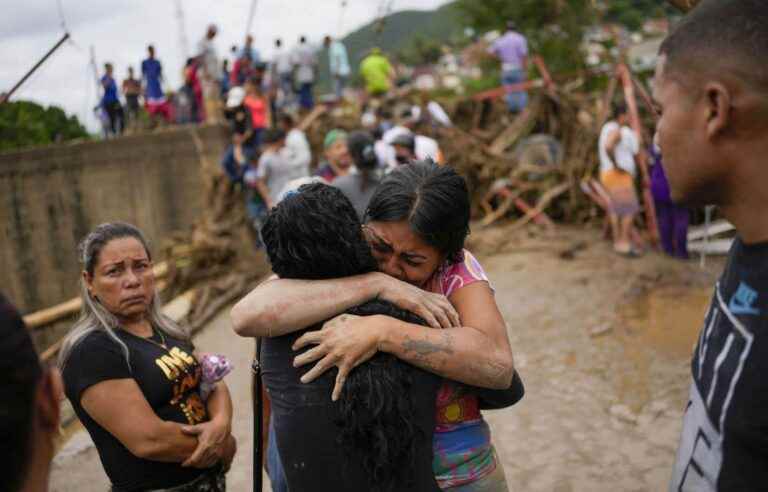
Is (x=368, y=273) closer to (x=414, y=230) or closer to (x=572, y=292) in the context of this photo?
(x=414, y=230)

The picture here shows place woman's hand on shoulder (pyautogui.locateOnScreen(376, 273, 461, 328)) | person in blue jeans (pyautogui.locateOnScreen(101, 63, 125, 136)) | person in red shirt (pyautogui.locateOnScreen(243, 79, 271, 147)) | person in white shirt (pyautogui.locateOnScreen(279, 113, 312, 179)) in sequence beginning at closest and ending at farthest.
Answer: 1. woman's hand on shoulder (pyautogui.locateOnScreen(376, 273, 461, 328))
2. person in white shirt (pyautogui.locateOnScreen(279, 113, 312, 179))
3. person in red shirt (pyautogui.locateOnScreen(243, 79, 271, 147))
4. person in blue jeans (pyautogui.locateOnScreen(101, 63, 125, 136))

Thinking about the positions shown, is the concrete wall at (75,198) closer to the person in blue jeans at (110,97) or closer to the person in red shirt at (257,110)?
the person in blue jeans at (110,97)

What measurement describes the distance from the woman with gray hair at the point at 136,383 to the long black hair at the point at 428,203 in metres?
1.01

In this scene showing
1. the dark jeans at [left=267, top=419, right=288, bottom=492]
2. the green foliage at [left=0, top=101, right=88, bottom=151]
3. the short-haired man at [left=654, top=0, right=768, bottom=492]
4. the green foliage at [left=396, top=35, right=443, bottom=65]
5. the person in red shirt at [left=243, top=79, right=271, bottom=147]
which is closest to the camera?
the short-haired man at [left=654, top=0, right=768, bottom=492]

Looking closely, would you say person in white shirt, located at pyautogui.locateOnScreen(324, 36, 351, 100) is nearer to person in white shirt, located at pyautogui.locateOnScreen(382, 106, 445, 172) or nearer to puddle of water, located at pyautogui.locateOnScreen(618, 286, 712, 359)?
person in white shirt, located at pyautogui.locateOnScreen(382, 106, 445, 172)

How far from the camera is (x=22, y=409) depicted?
951 mm

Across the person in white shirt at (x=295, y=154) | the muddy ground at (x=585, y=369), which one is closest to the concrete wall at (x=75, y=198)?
the person in white shirt at (x=295, y=154)

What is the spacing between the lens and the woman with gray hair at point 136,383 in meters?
2.13

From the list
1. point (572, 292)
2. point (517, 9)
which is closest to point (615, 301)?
point (572, 292)

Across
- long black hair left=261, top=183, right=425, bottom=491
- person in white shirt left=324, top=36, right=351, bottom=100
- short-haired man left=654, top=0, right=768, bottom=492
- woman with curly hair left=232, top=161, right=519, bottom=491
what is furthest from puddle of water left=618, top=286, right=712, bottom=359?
person in white shirt left=324, top=36, right=351, bottom=100

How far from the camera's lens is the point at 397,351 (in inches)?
61.5

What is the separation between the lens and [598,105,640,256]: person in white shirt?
756cm

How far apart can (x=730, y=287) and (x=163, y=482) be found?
1928mm

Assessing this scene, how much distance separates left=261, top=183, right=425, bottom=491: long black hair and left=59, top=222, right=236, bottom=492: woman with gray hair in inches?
32.9
